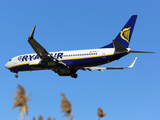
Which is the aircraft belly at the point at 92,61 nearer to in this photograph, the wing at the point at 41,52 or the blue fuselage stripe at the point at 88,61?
the blue fuselage stripe at the point at 88,61

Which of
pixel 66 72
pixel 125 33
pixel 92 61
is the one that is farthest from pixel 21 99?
pixel 66 72

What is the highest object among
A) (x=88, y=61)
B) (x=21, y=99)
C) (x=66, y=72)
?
(x=66, y=72)

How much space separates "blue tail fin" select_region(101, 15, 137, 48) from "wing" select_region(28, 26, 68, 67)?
877 cm

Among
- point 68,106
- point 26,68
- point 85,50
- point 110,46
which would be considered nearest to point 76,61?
point 85,50

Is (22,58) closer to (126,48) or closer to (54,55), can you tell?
(54,55)

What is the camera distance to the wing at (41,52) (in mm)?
38156

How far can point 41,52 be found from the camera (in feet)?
133

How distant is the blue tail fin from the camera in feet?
136

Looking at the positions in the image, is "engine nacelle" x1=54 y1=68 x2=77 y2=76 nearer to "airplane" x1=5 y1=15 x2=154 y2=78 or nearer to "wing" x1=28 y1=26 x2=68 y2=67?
"airplane" x1=5 y1=15 x2=154 y2=78

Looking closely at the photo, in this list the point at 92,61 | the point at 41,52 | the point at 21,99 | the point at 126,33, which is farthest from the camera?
the point at 126,33

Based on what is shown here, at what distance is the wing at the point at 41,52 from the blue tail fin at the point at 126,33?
8773 millimetres

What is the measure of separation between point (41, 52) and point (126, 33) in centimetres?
1378

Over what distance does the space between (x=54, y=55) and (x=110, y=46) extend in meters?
9.43

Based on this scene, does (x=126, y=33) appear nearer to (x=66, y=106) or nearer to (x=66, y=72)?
(x=66, y=72)
